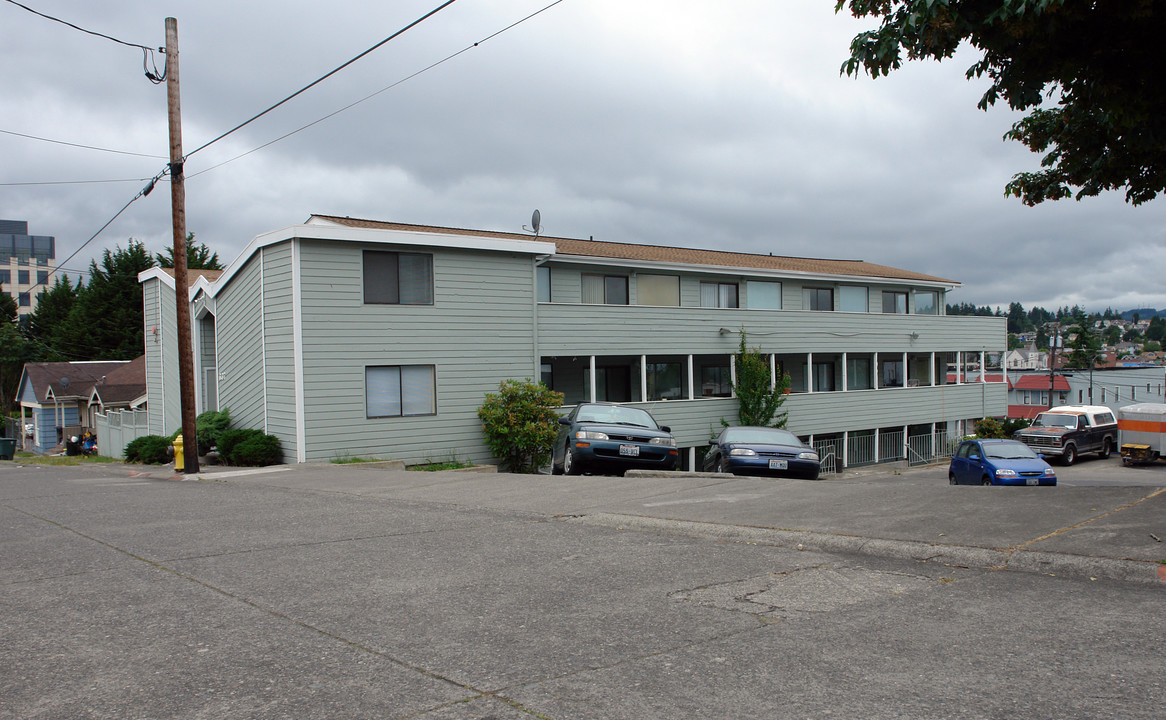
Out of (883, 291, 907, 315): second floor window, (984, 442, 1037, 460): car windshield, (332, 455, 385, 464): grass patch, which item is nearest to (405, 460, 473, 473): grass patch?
(332, 455, 385, 464): grass patch

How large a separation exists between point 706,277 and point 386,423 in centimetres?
1383

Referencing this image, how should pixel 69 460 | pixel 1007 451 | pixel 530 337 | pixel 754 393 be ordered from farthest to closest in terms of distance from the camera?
pixel 69 460
pixel 754 393
pixel 530 337
pixel 1007 451

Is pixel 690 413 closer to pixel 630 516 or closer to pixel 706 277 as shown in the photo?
pixel 706 277

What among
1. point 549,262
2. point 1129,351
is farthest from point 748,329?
point 1129,351

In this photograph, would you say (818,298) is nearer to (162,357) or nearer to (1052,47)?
(162,357)

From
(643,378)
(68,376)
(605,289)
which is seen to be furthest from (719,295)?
(68,376)

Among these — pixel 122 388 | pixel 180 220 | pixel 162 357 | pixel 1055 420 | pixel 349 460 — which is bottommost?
pixel 1055 420

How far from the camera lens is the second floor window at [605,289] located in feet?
84.3

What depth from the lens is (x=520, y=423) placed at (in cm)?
1938

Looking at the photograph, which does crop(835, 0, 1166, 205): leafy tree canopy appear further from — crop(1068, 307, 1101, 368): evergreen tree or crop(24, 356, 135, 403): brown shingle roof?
crop(1068, 307, 1101, 368): evergreen tree

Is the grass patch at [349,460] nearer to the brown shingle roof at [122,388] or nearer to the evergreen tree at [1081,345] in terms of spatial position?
the brown shingle roof at [122,388]

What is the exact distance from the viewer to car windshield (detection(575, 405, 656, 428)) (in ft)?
53.4

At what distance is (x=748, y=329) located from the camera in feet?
92.1

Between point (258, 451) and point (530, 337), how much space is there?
23.9 feet
